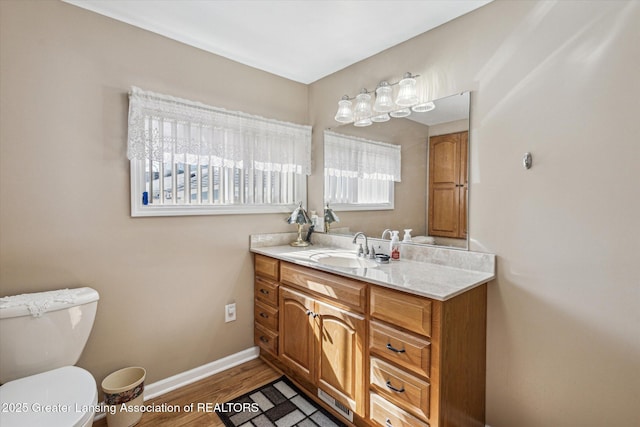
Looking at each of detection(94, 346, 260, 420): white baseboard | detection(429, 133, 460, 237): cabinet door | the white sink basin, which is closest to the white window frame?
the white sink basin

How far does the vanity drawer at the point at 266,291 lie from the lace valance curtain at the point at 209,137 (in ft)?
2.96

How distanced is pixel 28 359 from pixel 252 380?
126cm

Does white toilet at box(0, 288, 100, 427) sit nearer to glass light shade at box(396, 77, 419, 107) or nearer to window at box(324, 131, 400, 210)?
window at box(324, 131, 400, 210)

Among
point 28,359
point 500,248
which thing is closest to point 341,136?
point 500,248

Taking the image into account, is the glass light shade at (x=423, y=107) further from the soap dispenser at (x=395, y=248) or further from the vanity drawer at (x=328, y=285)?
the vanity drawer at (x=328, y=285)

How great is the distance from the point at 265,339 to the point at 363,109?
6.17 feet

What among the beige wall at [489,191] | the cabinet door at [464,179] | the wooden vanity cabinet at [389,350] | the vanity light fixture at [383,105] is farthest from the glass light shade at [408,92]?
the wooden vanity cabinet at [389,350]

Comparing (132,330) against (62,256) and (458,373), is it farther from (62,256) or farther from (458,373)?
(458,373)

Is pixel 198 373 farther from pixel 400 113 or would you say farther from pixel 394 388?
pixel 400 113

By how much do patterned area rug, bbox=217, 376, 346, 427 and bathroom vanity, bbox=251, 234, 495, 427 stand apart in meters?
0.08

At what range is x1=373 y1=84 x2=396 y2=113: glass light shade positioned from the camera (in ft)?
6.65

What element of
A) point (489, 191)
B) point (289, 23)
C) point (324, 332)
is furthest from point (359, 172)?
point (324, 332)

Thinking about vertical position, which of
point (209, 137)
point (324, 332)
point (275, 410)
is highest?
point (209, 137)

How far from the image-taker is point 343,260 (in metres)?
2.06
